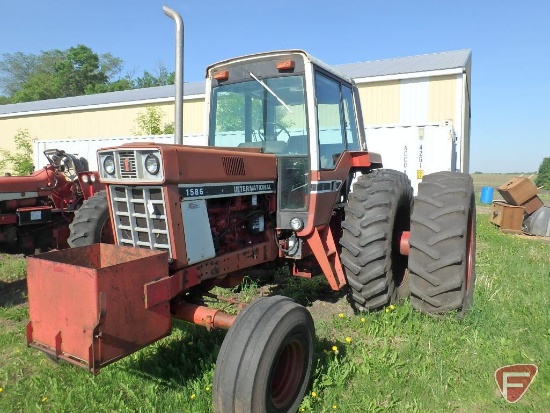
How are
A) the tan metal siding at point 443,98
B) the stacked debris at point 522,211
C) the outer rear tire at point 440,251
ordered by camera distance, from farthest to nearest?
1. the tan metal siding at point 443,98
2. the stacked debris at point 522,211
3. the outer rear tire at point 440,251

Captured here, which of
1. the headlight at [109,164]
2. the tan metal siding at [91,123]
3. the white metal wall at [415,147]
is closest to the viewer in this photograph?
the headlight at [109,164]

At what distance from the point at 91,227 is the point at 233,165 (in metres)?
1.94

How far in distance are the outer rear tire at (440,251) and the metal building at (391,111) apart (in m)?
6.48

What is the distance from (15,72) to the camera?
50.4 meters

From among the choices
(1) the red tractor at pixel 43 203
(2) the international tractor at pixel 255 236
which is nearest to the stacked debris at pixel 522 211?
(2) the international tractor at pixel 255 236

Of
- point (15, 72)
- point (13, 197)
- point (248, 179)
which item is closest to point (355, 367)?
point (248, 179)

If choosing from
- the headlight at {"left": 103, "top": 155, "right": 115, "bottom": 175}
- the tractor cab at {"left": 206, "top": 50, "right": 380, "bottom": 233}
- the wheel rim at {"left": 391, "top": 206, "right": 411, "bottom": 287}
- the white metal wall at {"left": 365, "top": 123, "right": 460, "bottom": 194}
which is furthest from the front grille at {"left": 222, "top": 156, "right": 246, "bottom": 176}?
the white metal wall at {"left": 365, "top": 123, "right": 460, "bottom": 194}

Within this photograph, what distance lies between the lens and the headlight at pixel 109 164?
3012 mm

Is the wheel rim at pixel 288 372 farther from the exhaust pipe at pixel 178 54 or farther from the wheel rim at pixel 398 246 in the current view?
the exhaust pipe at pixel 178 54

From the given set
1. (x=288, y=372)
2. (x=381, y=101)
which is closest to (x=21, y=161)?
(x=381, y=101)

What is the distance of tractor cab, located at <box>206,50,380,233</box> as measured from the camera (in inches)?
148

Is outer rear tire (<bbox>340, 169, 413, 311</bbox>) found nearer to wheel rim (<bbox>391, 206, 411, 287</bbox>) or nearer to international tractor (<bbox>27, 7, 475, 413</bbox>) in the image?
international tractor (<bbox>27, 7, 475, 413</bbox>)

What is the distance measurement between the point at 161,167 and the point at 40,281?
95 cm

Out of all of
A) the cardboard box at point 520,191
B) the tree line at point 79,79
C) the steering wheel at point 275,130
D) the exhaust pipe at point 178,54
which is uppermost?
the tree line at point 79,79
